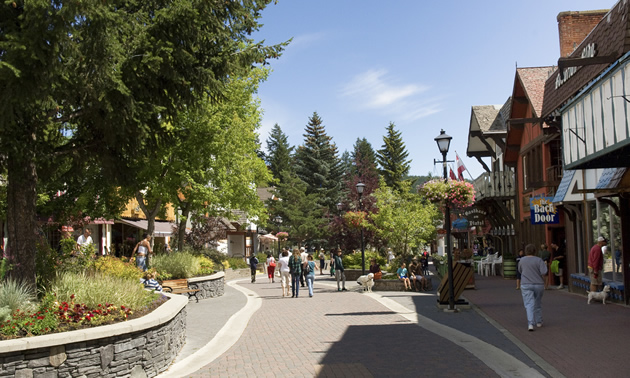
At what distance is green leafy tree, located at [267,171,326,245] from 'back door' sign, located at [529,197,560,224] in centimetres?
4079

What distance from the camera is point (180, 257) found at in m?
21.1

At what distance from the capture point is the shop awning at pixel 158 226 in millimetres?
31819

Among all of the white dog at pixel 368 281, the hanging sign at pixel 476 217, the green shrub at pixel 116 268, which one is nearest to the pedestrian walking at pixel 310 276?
the white dog at pixel 368 281

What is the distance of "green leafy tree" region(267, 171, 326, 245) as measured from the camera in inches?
2482

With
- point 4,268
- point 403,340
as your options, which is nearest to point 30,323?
point 4,268

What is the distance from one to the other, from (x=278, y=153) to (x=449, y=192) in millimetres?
73742

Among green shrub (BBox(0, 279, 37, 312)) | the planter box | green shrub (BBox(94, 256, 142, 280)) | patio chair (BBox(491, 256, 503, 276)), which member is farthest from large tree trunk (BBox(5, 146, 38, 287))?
patio chair (BBox(491, 256, 503, 276))

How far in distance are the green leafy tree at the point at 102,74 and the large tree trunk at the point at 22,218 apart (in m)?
0.02

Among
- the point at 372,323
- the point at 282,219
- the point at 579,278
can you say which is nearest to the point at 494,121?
the point at 579,278

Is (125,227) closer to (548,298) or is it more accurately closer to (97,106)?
(548,298)

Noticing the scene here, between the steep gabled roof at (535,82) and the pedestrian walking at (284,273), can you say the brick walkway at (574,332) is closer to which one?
the pedestrian walking at (284,273)

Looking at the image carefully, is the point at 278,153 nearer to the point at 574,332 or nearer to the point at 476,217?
the point at 476,217

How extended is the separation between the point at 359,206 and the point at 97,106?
1250 inches

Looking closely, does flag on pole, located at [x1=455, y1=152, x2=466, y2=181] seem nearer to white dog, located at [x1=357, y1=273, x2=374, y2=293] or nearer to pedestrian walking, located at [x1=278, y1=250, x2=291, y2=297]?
white dog, located at [x1=357, y1=273, x2=374, y2=293]
